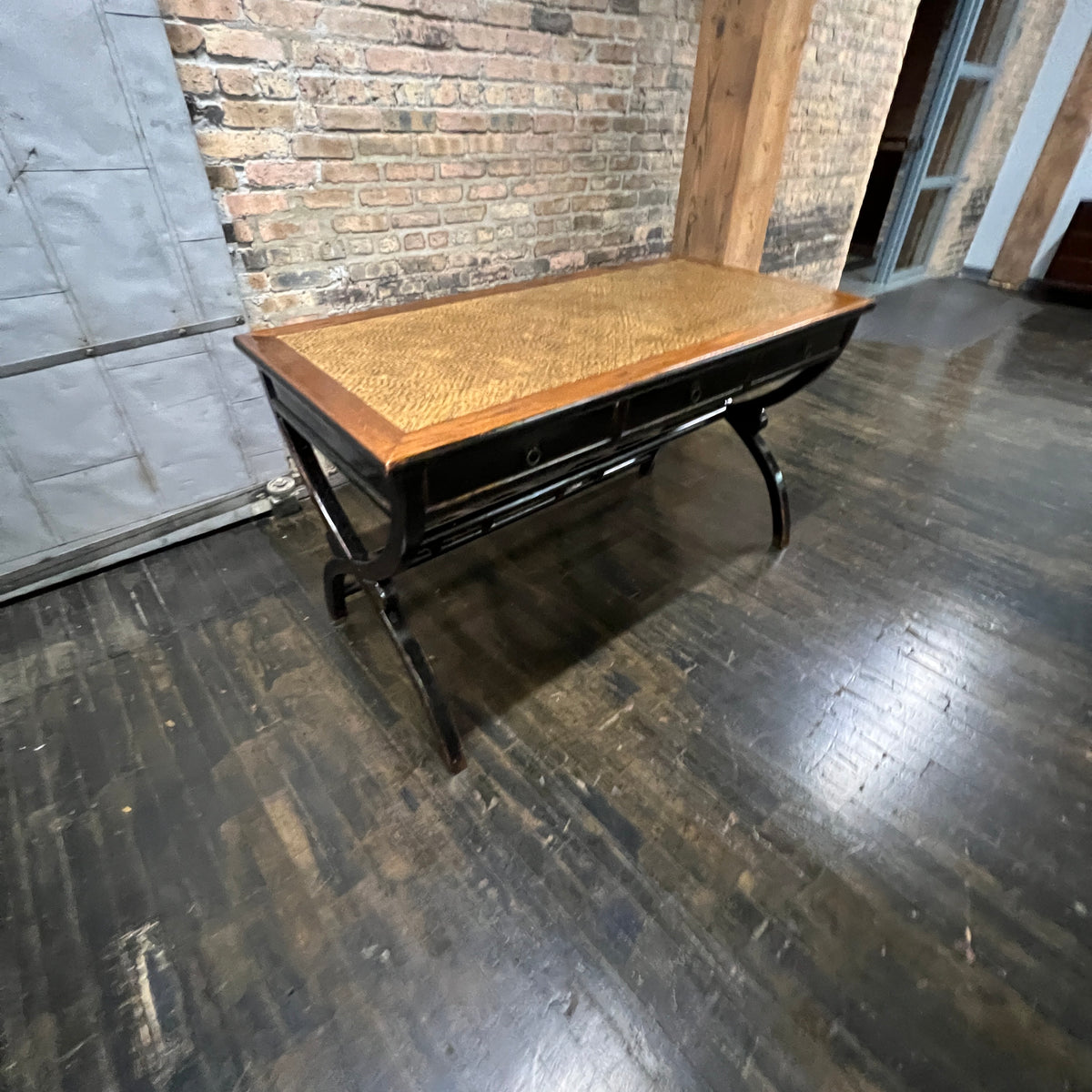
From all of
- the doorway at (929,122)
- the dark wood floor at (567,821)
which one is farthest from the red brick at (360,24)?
the doorway at (929,122)

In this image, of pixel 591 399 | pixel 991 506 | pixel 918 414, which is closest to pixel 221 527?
pixel 591 399

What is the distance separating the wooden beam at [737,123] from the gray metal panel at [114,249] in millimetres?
1697

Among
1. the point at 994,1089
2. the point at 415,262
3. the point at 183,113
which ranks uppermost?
the point at 183,113

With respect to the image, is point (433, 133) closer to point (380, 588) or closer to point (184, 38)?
point (184, 38)

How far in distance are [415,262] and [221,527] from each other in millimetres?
1147

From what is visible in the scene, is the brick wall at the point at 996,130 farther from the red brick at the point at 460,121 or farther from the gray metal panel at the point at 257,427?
the gray metal panel at the point at 257,427

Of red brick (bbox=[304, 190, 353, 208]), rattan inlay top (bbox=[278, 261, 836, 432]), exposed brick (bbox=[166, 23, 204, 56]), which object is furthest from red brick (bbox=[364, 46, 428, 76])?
rattan inlay top (bbox=[278, 261, 836, 432])

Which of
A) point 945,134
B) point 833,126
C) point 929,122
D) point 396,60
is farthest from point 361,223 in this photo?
point 945,134

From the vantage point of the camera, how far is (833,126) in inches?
135

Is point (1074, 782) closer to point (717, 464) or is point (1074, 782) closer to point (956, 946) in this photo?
point (956, 946)

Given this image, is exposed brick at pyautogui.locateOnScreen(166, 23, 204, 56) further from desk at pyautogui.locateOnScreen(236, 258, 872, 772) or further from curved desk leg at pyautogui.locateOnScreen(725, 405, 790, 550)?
Answer: curved desk leg at pyautogui.locateOnScreen(725, 405, 790, 550)

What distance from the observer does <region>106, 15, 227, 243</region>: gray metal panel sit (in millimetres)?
1400

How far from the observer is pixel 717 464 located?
2.53 metres

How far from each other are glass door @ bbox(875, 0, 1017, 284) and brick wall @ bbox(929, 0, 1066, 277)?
0.24ft
